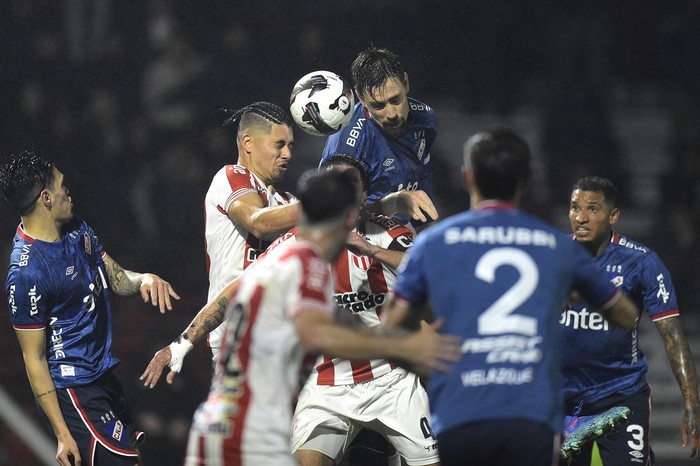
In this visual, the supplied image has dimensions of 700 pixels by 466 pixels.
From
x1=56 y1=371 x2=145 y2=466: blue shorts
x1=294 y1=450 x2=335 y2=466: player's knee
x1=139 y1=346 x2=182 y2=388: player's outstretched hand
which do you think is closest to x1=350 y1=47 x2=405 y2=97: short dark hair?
x1=139 y1=346 x2=182 y2=388: player's outstretched hand

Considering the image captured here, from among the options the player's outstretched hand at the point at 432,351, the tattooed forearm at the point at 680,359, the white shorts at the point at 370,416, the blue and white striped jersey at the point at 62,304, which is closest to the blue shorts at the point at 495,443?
the player's outstretched hand at the point at 432,351

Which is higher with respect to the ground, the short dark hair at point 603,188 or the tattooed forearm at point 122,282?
the short dark hair at point 603,188

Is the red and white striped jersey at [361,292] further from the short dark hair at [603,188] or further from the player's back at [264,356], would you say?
the player's back at [264,356]

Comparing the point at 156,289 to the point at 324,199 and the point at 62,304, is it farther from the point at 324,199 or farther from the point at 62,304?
the point at 324,199

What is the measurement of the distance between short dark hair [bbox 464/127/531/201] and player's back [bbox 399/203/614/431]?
0.44ft

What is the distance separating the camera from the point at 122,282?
540 cm

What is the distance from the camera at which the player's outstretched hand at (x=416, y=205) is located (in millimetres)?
5066

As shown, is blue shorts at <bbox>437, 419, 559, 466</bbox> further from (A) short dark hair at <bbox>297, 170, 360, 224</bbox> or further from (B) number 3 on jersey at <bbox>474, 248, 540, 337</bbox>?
(A) short dark hair at <bbox>297, 170, 360, 224</bbox>

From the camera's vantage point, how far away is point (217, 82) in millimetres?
7227

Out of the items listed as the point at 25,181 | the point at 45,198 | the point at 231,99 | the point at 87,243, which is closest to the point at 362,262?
the point at 87,243

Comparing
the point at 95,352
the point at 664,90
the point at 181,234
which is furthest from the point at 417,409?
the point at 664,90

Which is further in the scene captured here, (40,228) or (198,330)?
(40,228)

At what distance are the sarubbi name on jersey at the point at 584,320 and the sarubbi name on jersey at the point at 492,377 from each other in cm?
Result: 222

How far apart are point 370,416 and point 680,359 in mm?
1573
